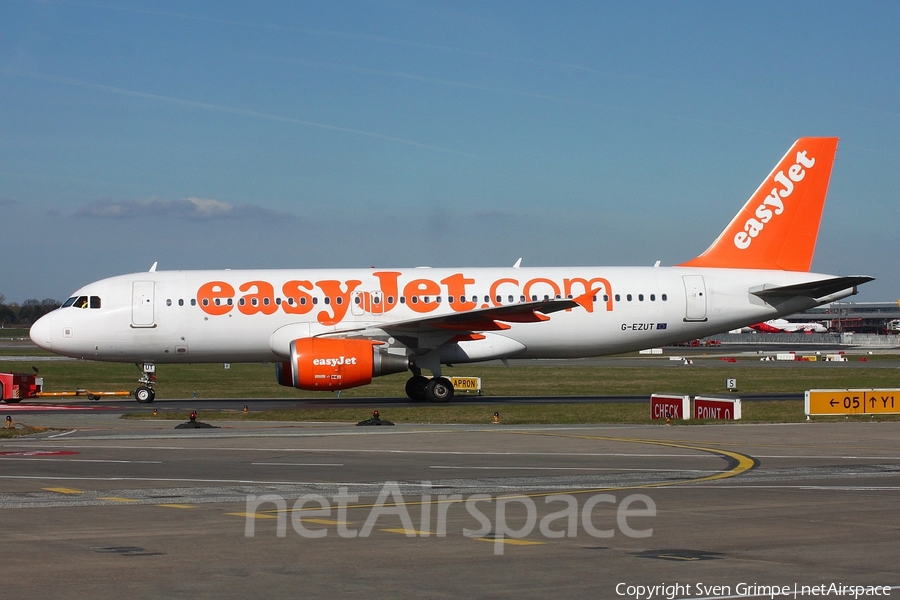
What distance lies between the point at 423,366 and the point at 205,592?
25.2m

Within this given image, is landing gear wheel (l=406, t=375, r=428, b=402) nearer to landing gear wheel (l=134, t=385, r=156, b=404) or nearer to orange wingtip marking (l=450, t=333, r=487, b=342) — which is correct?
orange wingtip marking (l=450, t=333, r=487, b=342)

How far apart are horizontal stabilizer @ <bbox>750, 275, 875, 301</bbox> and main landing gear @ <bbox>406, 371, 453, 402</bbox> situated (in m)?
10.2

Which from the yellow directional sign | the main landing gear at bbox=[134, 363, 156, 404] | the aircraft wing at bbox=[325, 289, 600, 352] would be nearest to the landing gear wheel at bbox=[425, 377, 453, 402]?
the aircraft wing at bbox=[325, 289, 600, 352]

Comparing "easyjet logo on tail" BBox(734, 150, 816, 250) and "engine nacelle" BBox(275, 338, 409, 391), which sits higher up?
"easyjet logo on tail" BBox(734, 150, 816, 250)

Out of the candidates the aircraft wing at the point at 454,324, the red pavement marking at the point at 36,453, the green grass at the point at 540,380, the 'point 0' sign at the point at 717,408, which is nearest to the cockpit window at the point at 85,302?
the green grass at the point at 540,380

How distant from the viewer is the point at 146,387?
33.5 metres

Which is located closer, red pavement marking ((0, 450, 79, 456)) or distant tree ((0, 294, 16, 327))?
red pavement marking ((0, 450, 79, 456))

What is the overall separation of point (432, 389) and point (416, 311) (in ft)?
8.01

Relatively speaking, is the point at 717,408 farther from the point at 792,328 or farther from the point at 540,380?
the point at 792,328

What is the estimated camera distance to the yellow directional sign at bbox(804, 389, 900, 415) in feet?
83.7

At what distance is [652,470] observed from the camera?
1505cm

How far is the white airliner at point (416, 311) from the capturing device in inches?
1289

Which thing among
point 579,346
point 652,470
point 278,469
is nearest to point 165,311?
point 579,346

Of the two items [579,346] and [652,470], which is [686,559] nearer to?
[652,470]
